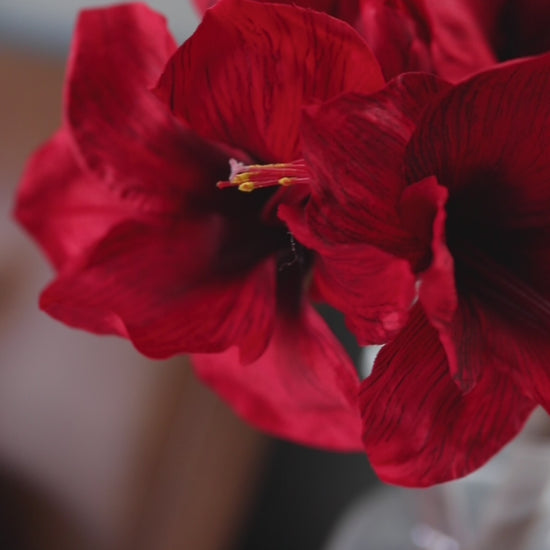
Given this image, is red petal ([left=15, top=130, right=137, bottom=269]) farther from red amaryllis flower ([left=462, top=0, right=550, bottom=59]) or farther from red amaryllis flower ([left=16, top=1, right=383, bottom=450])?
red amaryllis flower ([left=462, top=0, right=550, bottom=59])

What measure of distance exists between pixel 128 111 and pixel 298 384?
0.13 m

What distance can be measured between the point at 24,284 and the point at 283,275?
23.3 inches

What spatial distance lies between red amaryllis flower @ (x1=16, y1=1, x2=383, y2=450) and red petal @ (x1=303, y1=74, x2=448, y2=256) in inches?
1.1

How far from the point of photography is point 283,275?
0.33 meters

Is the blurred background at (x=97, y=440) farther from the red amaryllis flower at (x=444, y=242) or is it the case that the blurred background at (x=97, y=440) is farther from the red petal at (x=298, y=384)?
the red amaryllis flower at (x=444, y=242)

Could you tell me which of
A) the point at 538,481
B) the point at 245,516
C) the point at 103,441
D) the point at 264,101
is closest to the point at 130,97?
the point at 264,101

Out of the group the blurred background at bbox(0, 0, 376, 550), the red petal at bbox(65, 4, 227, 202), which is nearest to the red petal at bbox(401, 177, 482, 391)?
the red petal at bbox(65, 4, 227, 202)

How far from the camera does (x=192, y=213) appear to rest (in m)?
0.34

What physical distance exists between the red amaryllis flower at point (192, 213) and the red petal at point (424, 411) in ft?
0.10

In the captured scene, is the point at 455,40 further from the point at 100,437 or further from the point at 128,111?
the point at 100,437

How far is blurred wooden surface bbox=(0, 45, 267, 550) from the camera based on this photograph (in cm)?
74

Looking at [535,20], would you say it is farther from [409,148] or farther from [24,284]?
[24,284]

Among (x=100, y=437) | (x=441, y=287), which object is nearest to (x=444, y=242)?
(x=441, y=287)

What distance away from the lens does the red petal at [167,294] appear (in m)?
0.29
